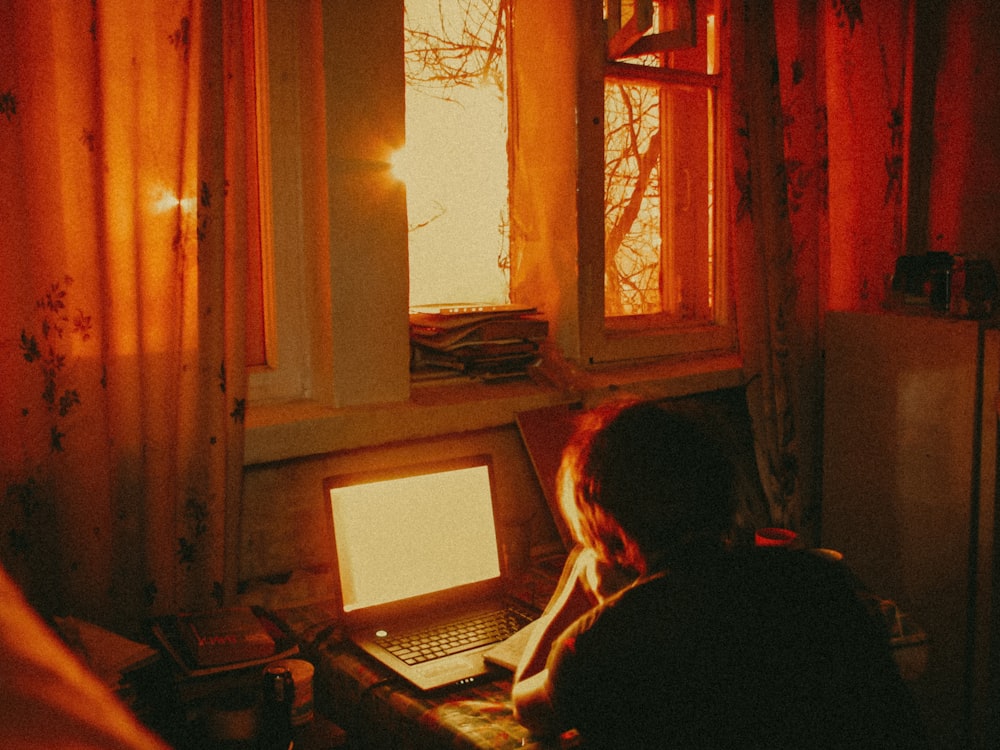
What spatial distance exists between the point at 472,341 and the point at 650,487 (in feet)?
2.90

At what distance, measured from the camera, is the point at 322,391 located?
183 centimetres

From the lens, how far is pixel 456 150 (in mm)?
2178

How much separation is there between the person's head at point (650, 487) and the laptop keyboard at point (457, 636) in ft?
1.23

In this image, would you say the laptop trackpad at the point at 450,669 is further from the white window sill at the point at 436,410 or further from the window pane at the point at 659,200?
the window pane at the point at 659,200

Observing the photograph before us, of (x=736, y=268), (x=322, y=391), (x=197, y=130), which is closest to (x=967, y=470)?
(x=736, y=268)

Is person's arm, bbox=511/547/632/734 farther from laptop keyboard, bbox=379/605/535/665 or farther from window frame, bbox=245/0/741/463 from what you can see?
window frame, bbox=245/0/741/463

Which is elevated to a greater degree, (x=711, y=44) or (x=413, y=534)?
(x=711, y=44)

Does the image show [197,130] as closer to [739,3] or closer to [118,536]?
[118,536]

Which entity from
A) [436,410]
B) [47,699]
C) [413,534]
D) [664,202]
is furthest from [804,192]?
[47,699]

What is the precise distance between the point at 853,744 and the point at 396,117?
1348mm

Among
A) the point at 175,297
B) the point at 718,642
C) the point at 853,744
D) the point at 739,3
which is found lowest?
the point at 853,744

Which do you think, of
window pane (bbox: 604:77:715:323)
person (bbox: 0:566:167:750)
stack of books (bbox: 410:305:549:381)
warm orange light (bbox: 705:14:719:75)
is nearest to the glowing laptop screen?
stack of books (bbox: 410:305:549:381)

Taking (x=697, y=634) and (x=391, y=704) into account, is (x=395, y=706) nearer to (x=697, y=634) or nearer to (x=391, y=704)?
(x=391, y=704)

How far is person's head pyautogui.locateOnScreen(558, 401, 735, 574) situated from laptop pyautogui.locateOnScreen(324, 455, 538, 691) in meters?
0.37
